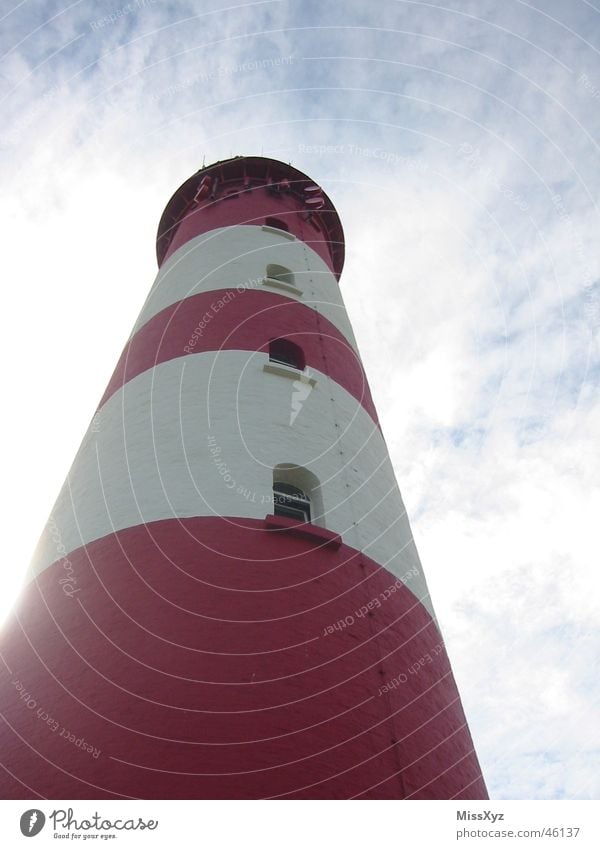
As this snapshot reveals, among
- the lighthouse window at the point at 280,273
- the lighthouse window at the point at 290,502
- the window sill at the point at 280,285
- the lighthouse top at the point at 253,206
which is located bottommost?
the lighthouse window at the point at 290,502

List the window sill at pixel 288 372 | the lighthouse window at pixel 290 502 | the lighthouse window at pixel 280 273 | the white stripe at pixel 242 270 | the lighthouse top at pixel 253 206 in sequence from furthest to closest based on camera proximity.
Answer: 1. the lighthouse top at pixel 253 206
2. the lighthouse window at pixel 280 273
3. the white stripe at pixel 242 270
4. the window sill at pixel 288 372
5. the lighthouse window at pixel 290 502

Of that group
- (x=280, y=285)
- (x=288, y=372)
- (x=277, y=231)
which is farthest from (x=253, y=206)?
(x=288, y=372)

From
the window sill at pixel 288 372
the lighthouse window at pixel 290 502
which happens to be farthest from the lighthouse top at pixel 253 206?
the lighthouse window at pixel 290 502

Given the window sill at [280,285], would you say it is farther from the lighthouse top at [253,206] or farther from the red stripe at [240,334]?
the lighthouse top at [253,206]

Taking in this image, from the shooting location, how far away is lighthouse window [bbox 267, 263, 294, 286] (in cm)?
1252

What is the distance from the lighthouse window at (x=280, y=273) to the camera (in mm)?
12516

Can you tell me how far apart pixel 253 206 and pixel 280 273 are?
2938mm

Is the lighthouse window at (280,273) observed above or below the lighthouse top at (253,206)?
below

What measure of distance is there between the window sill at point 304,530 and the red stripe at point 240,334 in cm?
325

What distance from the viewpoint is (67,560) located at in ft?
26.5

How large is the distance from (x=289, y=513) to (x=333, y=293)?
6494 millimetres

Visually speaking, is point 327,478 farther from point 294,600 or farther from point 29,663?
point 29,663

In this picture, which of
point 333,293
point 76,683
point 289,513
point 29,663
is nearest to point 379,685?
point 289,513
